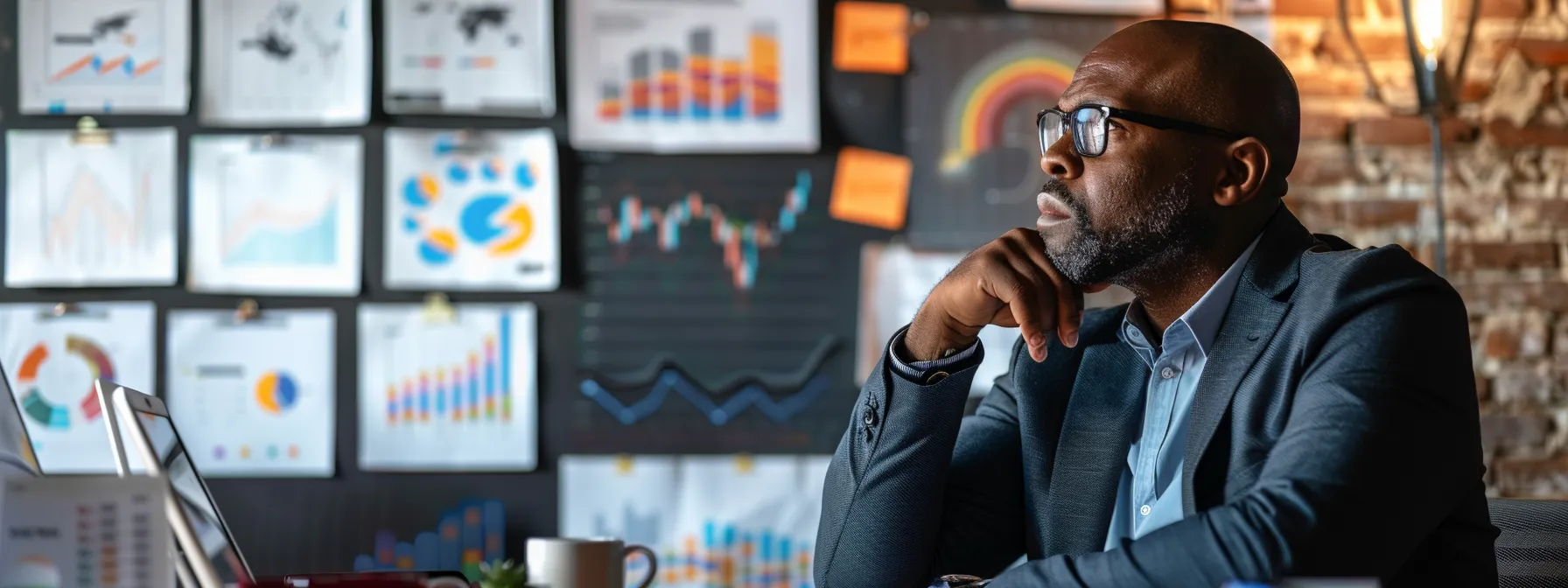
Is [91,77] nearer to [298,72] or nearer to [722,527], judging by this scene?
[298,72]

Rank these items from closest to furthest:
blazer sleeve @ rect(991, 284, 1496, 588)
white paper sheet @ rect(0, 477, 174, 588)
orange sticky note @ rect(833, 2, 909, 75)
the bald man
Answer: white paper sheet @ rect(0, 477, 174, 588), blazer sleeve @ rect(991, 284, 1496, 588), the bald man, orange sticky note @ rect(833, 2, 909, 75)

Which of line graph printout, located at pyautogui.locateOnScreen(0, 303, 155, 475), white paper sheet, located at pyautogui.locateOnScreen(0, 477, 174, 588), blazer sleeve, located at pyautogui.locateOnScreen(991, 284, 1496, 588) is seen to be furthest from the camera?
line graph printout, located at pyautogui.locateOnScreen(0, 303, 155, 475)

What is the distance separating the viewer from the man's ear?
142cm

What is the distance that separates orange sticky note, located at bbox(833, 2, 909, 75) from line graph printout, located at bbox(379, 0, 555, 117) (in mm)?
532

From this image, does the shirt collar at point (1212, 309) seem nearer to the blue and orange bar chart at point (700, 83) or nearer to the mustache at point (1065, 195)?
the mustache at point (1065, 195)

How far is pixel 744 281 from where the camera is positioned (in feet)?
7.89

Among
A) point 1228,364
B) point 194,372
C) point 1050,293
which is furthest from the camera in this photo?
point 194,372

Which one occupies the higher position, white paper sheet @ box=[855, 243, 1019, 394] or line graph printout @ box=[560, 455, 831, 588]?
white paper sheet @ box=[855, 243, 1019, 394]

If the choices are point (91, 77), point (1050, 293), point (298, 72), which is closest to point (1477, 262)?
point (1050, 293)

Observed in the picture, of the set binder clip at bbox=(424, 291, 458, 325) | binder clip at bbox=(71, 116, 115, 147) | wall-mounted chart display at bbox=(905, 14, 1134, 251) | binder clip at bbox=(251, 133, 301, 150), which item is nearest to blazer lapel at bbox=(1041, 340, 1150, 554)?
wall-mounted chart display at bbox=(905, 14, 1134, 251)

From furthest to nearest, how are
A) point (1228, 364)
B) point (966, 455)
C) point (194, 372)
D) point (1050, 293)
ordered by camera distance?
point (194, 372) → point (966, 455) → point (1050, 293) → point (1228, 364)

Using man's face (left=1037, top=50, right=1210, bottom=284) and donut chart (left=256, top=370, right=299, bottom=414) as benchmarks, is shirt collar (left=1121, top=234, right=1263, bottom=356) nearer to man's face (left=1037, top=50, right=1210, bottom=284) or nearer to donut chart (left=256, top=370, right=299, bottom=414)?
man's face (left=1037, top=50, right=1210, bottom=284)

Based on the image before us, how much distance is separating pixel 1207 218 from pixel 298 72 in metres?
1.66

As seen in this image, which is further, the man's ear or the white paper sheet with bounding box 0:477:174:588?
the man's ear
